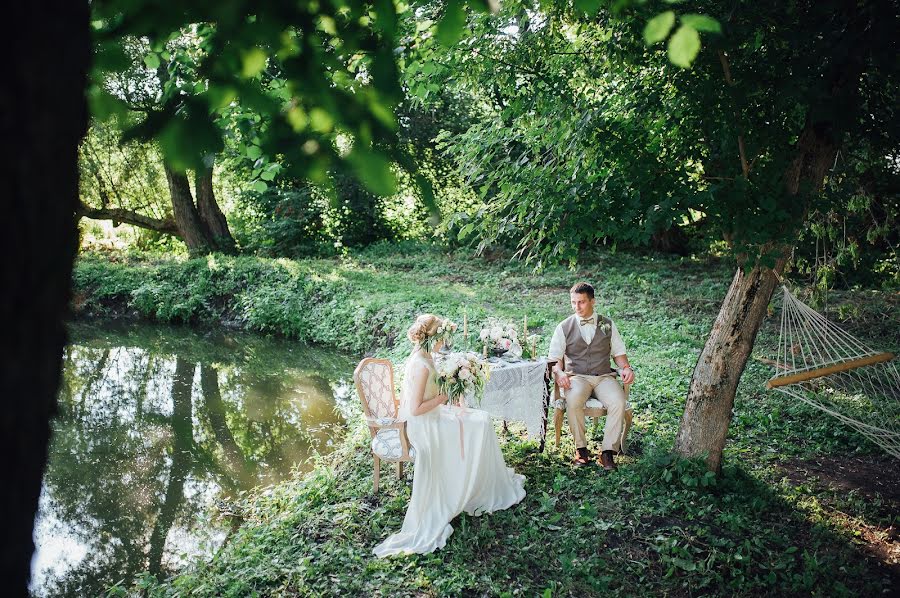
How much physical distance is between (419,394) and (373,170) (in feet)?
11.6

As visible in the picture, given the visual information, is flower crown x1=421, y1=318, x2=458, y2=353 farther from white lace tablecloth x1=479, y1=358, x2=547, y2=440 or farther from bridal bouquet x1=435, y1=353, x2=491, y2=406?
white lace tablecloth x1=479, y1=358, x2=547, y2=440

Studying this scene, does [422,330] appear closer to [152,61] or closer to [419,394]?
[419,394]

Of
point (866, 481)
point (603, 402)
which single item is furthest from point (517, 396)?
point (866, 481)

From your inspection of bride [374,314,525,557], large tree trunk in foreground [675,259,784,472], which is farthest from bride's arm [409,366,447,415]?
large tree trunk in foreground [675,259,784,472]

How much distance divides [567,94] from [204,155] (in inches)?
146

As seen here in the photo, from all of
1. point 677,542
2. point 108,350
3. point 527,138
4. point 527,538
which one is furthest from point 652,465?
point 108,350

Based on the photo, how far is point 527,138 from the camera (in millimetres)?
4797

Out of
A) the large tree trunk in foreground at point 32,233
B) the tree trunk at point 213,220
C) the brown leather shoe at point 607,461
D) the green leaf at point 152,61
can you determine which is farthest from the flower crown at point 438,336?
the tree trunk at point 213,220

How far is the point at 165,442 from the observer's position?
7.56 metres

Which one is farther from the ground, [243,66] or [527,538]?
[243,66]

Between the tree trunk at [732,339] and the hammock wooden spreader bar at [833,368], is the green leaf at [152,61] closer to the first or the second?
the tree trunk at [732,339]

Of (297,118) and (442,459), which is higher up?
(297,118)

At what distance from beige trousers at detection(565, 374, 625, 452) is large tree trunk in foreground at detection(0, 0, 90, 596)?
4.96 meters

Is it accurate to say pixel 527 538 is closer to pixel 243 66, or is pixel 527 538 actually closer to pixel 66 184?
pixel 243 66
